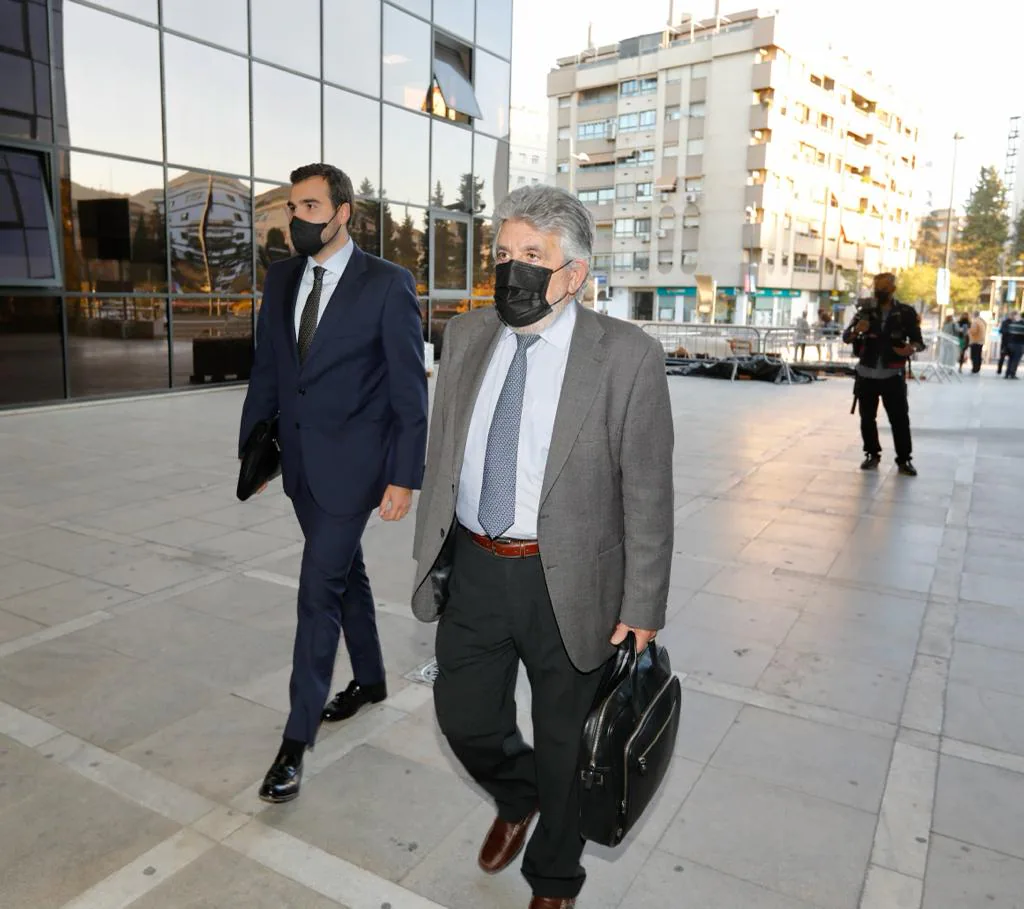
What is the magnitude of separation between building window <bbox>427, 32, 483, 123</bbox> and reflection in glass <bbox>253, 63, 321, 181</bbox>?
12.0 feet

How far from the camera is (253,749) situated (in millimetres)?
3396

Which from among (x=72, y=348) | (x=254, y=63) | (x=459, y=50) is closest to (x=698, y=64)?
(x=459, y=50)

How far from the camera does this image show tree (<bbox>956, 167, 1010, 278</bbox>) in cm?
7612

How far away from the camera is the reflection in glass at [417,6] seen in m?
18.3

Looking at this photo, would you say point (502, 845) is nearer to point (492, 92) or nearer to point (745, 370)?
point (745, 370)

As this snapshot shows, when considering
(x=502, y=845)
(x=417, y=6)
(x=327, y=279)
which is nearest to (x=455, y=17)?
(x=417, y=6)

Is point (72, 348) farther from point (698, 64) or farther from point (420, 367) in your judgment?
point (698, 64)

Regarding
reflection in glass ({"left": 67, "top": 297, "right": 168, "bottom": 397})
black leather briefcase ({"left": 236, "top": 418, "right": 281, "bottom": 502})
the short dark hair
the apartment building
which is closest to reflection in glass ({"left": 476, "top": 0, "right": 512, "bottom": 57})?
reflection in glass ({"left": 67, "top": 297, "right": 168, "bottom": 397})

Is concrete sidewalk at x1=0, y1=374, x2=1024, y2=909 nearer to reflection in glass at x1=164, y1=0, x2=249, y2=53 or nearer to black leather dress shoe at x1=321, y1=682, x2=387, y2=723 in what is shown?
black leather dress shoe at x1=321, y1=682, x2=387, y2=723

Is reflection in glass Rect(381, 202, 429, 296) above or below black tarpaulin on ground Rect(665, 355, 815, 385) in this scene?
above

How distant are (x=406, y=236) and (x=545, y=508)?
1809cm

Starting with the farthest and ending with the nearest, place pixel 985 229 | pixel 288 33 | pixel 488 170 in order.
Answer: pixel 985 229
pixel 488 170
pixel 288 33

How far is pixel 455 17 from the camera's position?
19781mm

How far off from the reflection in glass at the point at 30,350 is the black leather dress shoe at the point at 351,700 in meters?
10.7
